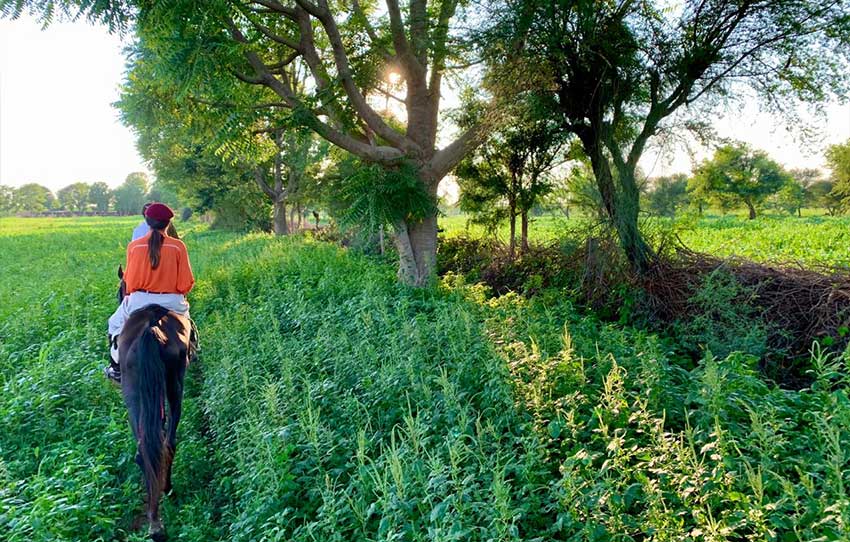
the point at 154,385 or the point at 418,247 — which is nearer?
the point at 154,385

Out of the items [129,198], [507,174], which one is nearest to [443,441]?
[507,174]

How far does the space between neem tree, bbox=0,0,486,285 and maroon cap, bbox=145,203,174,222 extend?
9.10 ft

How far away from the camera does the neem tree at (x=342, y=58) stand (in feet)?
21.4

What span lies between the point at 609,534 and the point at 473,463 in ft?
3.23

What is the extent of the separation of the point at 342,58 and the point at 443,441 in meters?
7.37

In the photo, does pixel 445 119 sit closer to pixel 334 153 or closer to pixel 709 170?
pixel 334 153

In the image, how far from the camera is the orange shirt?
452 cm

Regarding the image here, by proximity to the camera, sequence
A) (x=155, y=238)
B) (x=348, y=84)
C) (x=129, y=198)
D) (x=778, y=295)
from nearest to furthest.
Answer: (x=155, y=238) < (x=778, y=295) < (x=348, y=84) < (x=129, y=198)

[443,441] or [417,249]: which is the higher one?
[417,249]

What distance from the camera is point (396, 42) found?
908cm

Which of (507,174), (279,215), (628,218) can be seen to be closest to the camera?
→ (628,218)

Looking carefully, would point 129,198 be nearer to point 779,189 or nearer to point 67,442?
point 779,189

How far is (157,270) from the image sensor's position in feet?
15.0

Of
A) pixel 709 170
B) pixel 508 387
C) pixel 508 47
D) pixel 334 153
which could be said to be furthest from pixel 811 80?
pixel 334 153
